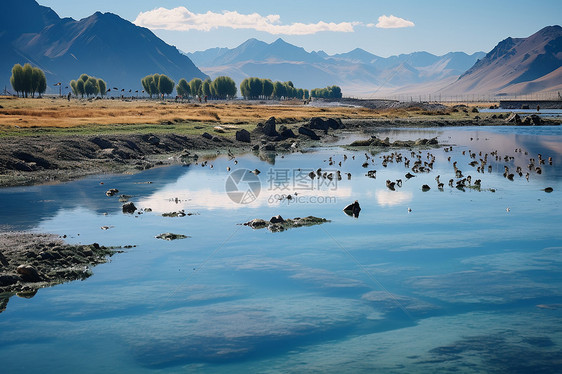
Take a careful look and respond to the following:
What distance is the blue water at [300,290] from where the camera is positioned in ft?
52.2

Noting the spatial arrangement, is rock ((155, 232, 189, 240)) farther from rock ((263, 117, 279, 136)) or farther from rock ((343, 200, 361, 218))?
rock ((263, 117, 279, 136))

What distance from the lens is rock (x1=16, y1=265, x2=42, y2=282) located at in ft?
66.9

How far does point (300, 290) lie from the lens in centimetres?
2080

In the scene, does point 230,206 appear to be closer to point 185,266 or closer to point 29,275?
point 185,266

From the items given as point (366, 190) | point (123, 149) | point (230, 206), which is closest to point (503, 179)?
A: point (366, 190)

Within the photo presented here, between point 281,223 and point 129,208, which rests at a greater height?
point 129,208

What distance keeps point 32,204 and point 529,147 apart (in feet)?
202

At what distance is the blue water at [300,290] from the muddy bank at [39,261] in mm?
493

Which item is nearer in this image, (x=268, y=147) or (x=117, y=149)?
(x=117, y=149)

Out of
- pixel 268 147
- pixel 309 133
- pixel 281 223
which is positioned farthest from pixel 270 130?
pixel 281 223

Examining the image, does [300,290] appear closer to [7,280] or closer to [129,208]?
[7,280]

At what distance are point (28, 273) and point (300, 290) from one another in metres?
9.56

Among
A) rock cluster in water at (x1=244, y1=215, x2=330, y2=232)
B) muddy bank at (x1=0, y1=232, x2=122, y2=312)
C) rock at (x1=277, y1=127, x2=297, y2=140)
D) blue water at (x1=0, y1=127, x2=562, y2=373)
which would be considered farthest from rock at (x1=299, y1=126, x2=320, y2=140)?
muddy bank at (x1=0, y1=232, x2=122, y2=312)

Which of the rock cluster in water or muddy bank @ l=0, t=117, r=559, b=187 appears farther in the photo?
muddy bank @ l=0, t=117, r=559, b=187
